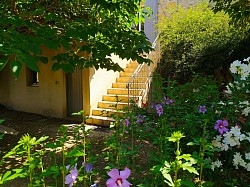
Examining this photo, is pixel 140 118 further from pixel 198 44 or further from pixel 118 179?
pixel 198 44

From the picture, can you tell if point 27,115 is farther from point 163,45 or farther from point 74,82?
point 163,45

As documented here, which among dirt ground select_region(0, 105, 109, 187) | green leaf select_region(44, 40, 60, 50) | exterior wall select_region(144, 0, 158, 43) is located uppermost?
exterior wall select_region(144, 0, 158, 43)

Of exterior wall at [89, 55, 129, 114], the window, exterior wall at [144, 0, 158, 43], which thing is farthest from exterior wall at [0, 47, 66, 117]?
exterior wall at [144, 0, 158, 43]

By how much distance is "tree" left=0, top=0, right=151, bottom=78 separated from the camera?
2.49 metres

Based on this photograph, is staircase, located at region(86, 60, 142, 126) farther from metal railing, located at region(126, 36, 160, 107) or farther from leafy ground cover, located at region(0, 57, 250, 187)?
leafy ground cover, located at region(0, 57, 250, 187)

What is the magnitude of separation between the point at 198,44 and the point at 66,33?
609 cm

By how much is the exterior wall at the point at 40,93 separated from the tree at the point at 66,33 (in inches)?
174

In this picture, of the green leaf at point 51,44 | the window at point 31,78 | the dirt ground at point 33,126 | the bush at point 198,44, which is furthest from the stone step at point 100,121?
the green leaf at point 51,44

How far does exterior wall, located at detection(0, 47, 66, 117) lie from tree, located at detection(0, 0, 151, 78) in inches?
174

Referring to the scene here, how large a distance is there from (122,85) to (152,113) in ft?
20.2

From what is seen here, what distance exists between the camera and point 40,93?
10.2 meters

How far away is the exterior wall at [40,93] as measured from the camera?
31.2 ft

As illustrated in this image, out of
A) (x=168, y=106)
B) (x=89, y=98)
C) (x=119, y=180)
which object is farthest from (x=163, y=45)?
(x=119, y=180)

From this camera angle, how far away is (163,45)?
30.8 ft
